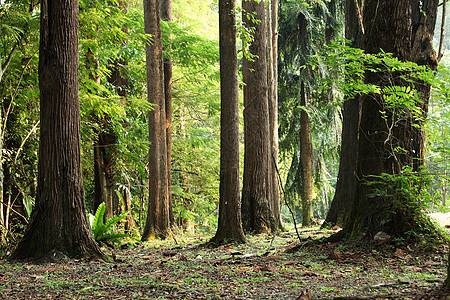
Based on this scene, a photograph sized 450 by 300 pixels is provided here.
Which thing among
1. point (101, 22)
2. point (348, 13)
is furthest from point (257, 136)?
point (101, 22)

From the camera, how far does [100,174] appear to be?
11109mm

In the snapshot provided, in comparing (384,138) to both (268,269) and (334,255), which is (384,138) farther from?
(268,269)

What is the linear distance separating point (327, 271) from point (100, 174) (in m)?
7.96

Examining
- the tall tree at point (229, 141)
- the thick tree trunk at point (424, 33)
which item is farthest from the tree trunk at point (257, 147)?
the thick tree trunk at point (424, 33)

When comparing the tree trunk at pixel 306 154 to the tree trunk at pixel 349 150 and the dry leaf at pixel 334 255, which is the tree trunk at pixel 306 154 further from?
the dry leaf at pixel 334 255

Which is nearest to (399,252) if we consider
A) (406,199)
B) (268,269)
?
(406,199)

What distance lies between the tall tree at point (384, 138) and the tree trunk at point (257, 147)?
3904 mm

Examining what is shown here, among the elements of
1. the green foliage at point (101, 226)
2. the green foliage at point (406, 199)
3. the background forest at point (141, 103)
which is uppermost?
the background forest at point (141, 103)

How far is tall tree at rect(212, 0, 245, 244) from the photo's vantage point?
→ 7359 millimetres

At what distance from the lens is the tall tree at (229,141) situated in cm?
736

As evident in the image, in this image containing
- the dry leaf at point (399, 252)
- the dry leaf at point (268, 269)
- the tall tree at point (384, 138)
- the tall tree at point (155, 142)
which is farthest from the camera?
the tall tree at point (155, 142)

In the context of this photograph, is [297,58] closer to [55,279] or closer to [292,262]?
[292,262]

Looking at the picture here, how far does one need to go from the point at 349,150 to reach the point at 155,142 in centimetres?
471

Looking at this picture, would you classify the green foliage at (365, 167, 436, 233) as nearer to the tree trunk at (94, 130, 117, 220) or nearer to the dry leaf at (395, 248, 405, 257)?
the dry leaf at (395, 248, 405, 257)
